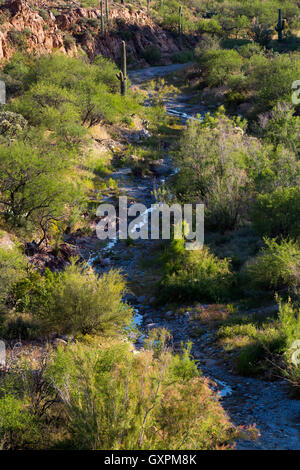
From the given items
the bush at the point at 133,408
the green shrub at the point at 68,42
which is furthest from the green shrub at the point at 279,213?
the green shrub at the point at 68,42

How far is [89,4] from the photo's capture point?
162ft

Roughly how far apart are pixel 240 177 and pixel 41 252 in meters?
7.76

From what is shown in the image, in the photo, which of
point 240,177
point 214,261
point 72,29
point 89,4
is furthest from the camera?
point 89,4

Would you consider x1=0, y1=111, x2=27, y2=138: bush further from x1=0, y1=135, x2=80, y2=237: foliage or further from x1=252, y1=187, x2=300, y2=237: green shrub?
x1=252, y1=187, x2=300, y2=237: green shrub

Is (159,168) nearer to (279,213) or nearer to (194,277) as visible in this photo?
(279,213)

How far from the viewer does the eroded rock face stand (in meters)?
32.0

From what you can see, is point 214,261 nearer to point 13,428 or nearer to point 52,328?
point 52,328

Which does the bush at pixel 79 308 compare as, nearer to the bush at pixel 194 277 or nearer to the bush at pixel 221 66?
the bush at pixel 194 277

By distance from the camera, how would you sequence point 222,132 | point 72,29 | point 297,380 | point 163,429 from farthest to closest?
point 72,29, point 222,132, point 297,380, point 163,429

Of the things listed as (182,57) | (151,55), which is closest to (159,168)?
(151,55)

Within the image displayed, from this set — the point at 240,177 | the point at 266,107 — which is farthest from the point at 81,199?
the point at 266,107

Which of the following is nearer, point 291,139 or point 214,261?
point 214,261

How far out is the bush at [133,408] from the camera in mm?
4723

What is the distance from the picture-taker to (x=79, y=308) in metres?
8.80
